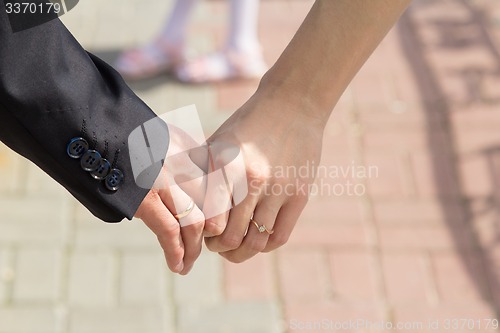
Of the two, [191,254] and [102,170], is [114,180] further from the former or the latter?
[191,254]

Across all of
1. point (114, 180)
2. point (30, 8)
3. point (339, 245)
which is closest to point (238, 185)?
point (114, 180)

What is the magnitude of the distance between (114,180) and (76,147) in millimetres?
91

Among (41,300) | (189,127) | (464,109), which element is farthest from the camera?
(464,109)

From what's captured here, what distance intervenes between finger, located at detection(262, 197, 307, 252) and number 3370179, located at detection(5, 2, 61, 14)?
1.89ft

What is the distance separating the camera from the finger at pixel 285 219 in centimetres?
147

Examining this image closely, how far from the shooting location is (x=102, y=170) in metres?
1.28

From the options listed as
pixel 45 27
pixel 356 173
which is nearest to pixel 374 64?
pixel 356 173

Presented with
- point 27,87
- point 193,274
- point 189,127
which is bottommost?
point 193,274

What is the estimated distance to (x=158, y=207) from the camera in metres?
1.37

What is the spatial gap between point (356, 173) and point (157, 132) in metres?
1.39

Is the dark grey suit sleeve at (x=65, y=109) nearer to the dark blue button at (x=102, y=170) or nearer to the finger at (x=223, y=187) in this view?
the dark blue button at (x=102, y=170)

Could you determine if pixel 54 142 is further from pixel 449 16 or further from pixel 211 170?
pixel 449 16

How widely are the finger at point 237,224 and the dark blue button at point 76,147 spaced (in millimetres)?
321

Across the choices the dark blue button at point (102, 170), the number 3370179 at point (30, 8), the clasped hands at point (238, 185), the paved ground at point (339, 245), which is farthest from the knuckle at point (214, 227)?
the paved ground at point (339, 245)
